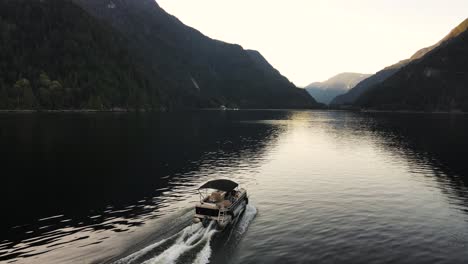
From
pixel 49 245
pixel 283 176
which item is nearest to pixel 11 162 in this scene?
pixel 49 245

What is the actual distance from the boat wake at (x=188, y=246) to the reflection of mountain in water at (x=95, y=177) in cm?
703

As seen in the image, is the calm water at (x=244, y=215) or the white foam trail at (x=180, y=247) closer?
the white foam trail at (x=180, y=247)

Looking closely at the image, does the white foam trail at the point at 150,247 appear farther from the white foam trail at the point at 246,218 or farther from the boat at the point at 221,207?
the white foam trail at the point at 246,218

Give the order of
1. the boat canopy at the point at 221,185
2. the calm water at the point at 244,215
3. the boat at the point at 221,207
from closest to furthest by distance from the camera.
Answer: the calm water at the point at 244,215
the boat at the point at 221,207
the boat canopy at the point at 221,185

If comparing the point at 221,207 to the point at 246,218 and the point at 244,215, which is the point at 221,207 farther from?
the point at 244,215

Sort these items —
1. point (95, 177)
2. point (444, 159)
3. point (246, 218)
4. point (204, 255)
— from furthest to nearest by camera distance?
point (444, 159)
point (95, 177)
point (246, 218)
point (204, 255)

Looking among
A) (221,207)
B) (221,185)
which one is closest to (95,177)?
(221,185)

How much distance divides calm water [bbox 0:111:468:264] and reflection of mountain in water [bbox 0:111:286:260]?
22cm

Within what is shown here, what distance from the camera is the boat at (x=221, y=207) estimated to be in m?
38.7

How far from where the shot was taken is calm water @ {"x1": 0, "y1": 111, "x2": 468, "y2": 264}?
33.4 metres

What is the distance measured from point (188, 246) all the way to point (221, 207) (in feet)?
20.3

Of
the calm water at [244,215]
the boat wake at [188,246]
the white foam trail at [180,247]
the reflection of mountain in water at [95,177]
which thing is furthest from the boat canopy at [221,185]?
the reflection of mountain in water at [95,177]

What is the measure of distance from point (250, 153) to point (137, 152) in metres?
29.5

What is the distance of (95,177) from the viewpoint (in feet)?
209
